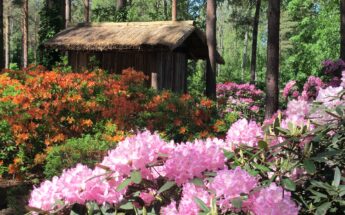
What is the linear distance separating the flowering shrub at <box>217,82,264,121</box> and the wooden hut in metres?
1.61

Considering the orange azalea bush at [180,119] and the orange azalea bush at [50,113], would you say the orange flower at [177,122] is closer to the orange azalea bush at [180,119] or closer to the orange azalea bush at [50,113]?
the orange azalea bush at [180,119]

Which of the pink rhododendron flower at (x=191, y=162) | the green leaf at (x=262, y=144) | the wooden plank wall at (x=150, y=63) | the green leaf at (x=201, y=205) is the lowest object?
the green leaf at (x=201, y=205)

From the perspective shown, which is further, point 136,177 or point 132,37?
point 132,37

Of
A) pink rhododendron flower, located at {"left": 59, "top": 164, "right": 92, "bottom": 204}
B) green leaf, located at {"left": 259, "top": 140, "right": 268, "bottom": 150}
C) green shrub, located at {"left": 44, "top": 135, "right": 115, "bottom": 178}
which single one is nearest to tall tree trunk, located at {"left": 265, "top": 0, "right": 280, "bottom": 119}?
green shrub, located at {"left": 44, "top": 135, "right": 115, "bottom": 178}

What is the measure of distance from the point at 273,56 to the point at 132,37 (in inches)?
217

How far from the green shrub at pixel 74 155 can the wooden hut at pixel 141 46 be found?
8.36 meters

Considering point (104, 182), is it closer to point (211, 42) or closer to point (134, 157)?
point (134, 157)

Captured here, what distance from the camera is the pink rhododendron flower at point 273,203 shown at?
1465mm

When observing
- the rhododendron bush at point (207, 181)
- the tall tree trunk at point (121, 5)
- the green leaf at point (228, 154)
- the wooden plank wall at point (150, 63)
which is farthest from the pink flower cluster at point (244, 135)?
the tall tree trunk at point (121, 5)

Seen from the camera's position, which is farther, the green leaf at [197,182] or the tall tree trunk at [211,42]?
the tall tree trunk at [211,42]

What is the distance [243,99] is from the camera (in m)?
17.0

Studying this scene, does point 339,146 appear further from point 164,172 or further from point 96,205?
point 96,205

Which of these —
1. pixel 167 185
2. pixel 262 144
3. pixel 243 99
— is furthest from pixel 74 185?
pixel 243 99

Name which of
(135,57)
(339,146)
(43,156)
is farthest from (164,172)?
(135,57)
